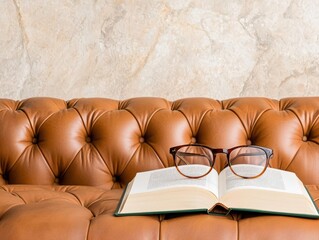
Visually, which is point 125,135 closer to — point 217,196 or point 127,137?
point 127,137

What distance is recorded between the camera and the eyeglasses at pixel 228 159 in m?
1.51

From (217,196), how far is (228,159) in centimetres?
22

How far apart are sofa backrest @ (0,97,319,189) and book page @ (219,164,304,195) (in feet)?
0.68

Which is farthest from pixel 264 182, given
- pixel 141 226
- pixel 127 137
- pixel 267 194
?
pixel 127 137

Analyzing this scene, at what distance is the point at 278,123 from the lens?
5.70 feet

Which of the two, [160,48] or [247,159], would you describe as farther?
[160,48]

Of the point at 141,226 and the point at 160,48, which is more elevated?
the point at 160,48

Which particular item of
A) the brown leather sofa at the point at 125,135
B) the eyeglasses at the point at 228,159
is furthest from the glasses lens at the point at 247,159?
the brown leather sofa at the point at 125,135

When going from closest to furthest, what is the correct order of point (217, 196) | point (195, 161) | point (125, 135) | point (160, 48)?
point (217, 196)
point (195, 161)
point (125, 135)
point (160, 48)

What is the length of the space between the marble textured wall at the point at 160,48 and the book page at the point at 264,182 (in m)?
0.62

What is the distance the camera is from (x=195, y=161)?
1.54m

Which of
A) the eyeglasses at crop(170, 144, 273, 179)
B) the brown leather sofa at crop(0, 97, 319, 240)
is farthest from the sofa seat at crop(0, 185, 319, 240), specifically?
the brown leather sofa at crop(0, 97, 319, 240)

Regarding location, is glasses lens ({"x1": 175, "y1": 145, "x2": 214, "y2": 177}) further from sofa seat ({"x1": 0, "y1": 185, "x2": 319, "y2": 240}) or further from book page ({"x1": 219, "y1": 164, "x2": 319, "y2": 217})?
sofa seat ({"x1": 0, "y1": 185, "x2": 319, "y2": 240})

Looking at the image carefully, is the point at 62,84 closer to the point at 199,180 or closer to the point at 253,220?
the point at 199,180
